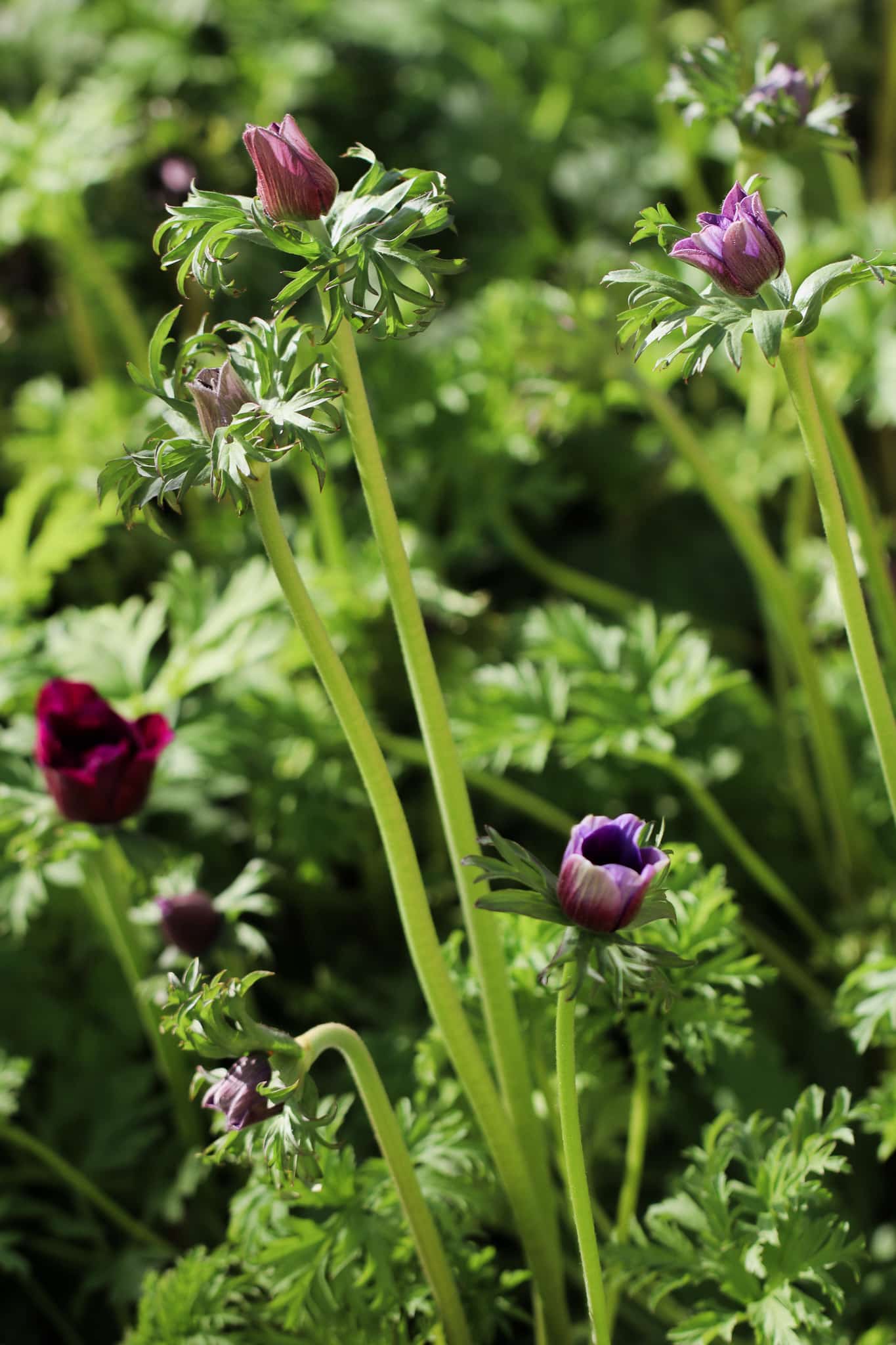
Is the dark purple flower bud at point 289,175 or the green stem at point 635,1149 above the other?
the dark purple flower bud at point 289,175

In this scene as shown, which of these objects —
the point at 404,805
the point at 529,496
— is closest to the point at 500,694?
the point at 404,805

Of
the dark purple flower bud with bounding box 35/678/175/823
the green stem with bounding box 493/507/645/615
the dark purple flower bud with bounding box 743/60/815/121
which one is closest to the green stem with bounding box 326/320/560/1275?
the dark purple flower bud with bounding box 35/678/175/823

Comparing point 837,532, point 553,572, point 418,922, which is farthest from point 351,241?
point 553,572

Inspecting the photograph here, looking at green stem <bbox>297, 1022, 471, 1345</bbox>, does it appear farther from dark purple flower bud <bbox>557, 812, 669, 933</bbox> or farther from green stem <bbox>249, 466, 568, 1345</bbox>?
dark purple flower bud <bbox>557, 812, 669, 933</bbox>

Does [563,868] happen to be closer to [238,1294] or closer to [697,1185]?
[697,1185]

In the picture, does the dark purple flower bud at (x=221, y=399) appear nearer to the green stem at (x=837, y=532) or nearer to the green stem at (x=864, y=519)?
the green stem at (x=837, y=532)

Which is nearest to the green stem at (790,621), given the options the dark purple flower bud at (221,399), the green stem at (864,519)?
the green stem at (864,519)

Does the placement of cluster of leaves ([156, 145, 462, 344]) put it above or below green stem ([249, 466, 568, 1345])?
above
